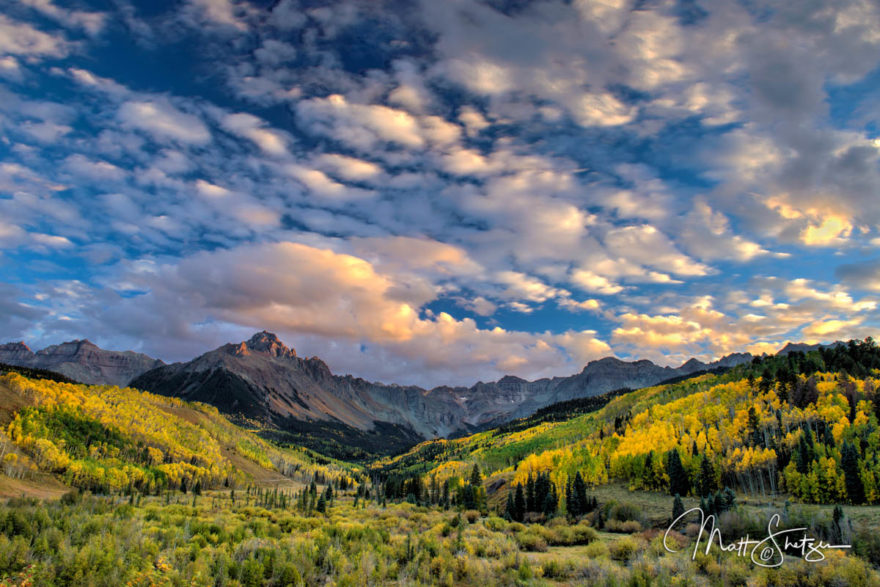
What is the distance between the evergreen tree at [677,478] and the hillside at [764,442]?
0.57ft

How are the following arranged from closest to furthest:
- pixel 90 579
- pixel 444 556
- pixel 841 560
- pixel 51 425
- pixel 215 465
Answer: pixel 90 579 < pixel 841 560 < pixel 444 556 < pixel 51 425 < pixel 215 465

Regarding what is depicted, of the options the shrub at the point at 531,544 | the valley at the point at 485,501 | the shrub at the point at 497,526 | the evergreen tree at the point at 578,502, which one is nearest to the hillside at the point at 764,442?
the valley at the point at 485,501

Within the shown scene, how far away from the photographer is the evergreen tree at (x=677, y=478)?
75.0 metres

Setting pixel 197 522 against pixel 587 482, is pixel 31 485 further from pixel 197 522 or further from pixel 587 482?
pixel 587 482

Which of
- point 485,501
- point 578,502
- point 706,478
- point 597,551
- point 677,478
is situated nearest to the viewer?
point 597,551

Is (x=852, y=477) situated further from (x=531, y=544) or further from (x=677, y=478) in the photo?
(x=531, y=544)

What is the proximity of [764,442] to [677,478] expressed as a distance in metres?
32.6

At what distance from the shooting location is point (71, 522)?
24.6 m

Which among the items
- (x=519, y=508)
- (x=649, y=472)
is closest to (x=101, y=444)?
(x=519, y=508)

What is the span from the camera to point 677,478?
246ft

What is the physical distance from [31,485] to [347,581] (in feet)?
401

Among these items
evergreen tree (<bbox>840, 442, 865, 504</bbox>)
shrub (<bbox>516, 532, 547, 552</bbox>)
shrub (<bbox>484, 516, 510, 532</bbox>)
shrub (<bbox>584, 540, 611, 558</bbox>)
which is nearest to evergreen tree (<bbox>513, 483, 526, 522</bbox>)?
shrub (<bbox>484, 516, 510, 532</bbox>)

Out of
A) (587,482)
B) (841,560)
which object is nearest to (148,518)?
(841,560)

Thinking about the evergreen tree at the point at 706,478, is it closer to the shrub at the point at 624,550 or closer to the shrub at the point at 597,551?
the shrub at the point at 597,551
